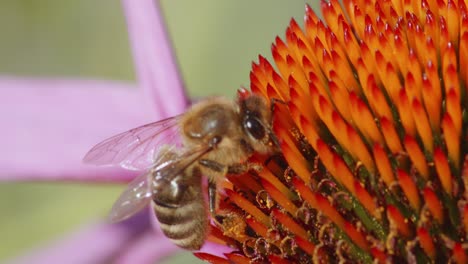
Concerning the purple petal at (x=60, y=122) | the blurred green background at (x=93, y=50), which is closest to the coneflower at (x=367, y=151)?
the purple petal at (x=60, y=122)

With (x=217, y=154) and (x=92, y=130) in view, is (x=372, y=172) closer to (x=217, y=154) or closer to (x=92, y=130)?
(x=217, y=154)

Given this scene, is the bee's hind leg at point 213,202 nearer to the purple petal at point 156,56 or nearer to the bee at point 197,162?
the bee at point 197,162

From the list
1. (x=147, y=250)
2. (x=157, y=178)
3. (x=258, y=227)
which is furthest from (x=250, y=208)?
(x=147, y=250)

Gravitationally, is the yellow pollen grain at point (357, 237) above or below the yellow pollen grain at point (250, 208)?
below

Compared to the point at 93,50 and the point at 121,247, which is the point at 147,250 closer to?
the point at 121,247

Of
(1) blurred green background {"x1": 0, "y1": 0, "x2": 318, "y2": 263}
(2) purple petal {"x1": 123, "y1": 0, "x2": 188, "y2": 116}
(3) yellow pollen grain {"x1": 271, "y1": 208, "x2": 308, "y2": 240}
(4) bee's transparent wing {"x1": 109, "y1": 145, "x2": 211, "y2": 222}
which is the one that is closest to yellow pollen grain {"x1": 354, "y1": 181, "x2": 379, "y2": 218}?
(3) yellow pollen grain {"x1": 271, "y1": 208, "x2": 308, "y2": 240}

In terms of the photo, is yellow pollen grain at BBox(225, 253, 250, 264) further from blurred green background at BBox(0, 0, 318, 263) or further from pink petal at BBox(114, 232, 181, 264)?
blurred green background at BBox(0, 0, 318, 263)
